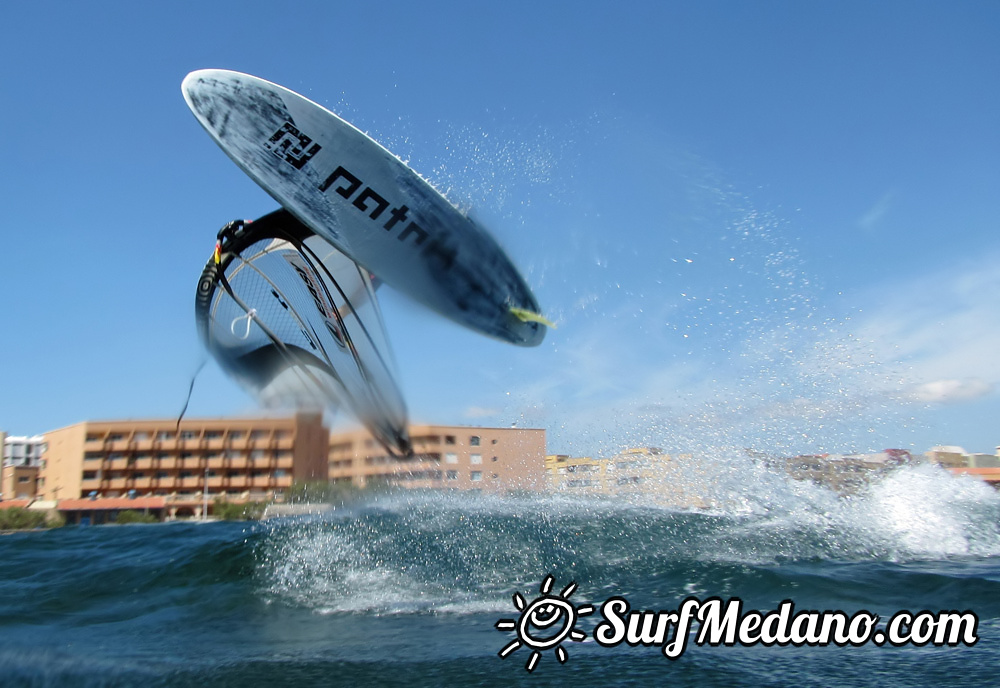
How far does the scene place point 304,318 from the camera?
12805 mm

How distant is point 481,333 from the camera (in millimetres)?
11992

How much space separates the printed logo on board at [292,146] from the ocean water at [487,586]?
595 centimetres

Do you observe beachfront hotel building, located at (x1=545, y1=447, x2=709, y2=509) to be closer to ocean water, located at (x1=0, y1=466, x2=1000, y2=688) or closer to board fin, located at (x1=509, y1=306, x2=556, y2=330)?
ocean water, located at (x1=0, y1=466, x2=1000, y2=688)

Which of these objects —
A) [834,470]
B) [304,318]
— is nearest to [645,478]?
[834,470]

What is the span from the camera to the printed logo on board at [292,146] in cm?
1016

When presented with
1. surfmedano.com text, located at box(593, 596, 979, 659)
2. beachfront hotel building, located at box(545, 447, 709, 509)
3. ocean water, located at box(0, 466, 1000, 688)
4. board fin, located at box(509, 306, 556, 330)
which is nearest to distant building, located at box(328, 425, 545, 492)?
beachfront hotel building, located at box(545, 447, 709, 509)

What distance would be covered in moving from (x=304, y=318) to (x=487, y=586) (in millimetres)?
6830

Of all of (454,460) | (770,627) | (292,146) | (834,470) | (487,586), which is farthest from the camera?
(454,460)

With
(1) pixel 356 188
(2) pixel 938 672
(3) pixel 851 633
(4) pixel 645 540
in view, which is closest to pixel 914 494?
(4) pixel 645 540

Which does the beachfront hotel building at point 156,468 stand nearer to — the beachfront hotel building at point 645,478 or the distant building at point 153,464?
the distant building at point 153,464

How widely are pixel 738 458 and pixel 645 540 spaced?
5650 mm

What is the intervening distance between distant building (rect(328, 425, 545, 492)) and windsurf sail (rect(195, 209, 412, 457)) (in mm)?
1863

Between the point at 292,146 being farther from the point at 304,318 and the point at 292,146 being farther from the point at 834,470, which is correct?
the point at 834,470

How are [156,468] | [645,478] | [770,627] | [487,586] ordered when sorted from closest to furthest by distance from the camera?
[770,627]
[487,586]
[645,478]
[156,468]
